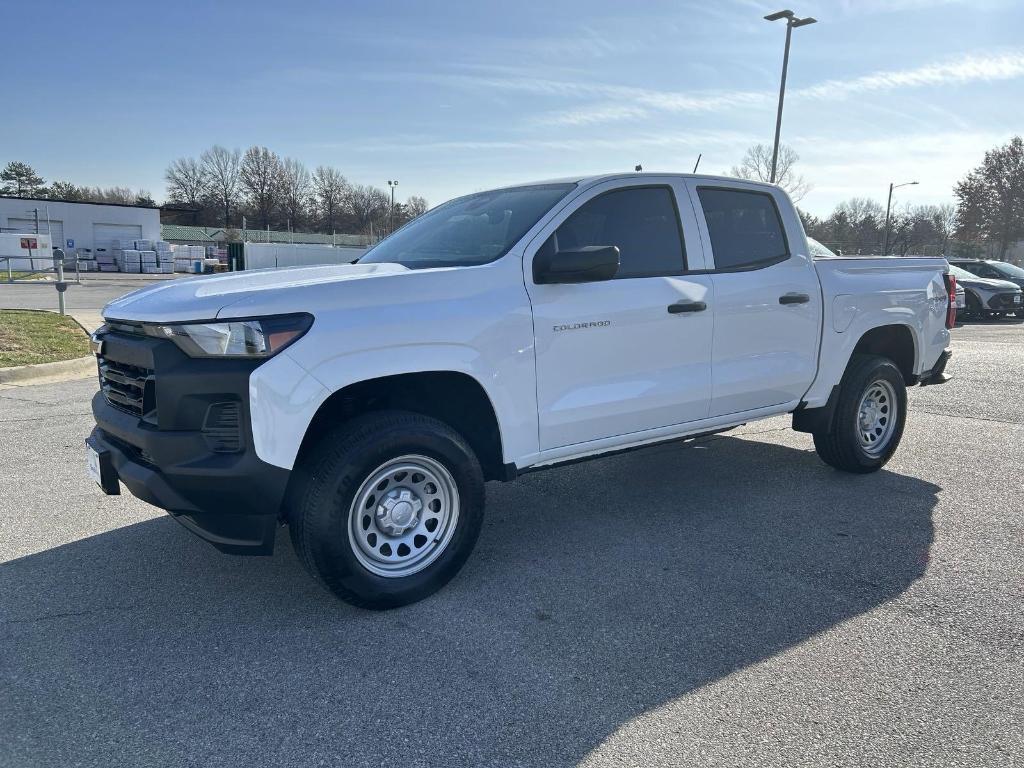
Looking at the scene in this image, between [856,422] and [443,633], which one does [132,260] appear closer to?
[856,422]

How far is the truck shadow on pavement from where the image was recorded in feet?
8.59

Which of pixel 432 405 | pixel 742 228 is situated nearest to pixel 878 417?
pixel 742 228

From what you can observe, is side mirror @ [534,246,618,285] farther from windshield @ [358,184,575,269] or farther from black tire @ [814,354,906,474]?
black tire @ [814,354,906,474]

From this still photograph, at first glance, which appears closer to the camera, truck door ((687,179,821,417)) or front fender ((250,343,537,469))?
front fender ((250,343,537,469))

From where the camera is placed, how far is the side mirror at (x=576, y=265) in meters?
3.71

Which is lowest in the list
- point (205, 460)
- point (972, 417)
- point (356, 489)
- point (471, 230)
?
point (972, 417)

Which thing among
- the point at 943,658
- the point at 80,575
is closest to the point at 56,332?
the point at 80,575

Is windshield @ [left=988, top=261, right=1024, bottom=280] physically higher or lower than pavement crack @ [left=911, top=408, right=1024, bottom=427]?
higher

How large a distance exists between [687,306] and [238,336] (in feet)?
8.09

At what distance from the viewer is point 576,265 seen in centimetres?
371

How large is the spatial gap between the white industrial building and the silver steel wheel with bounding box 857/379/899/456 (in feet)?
201

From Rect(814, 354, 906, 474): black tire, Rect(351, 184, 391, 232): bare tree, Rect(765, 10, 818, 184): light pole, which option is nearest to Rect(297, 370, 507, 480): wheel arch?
Rect(814, 354, 906, 474): black tire

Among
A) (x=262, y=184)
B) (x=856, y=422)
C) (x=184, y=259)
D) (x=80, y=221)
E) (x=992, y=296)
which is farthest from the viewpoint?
(x=262, y=184)

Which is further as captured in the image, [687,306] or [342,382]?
[687,306]
